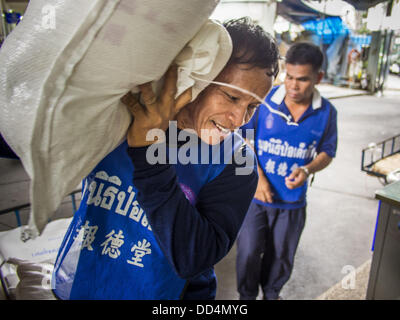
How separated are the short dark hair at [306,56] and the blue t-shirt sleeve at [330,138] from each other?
0.32 m

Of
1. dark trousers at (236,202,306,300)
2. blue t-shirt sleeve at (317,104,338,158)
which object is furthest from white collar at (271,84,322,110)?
dark trousers at (236,202,306,300)

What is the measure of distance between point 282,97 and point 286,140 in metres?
0.31

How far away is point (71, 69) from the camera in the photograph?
0.41 metres

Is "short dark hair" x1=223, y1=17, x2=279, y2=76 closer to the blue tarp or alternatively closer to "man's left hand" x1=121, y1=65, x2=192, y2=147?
"man's left hand" x1=121, y1=65, x2=192, y2=147

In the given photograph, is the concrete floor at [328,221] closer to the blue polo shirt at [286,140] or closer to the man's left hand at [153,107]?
the blue polo shirt at [286,140]

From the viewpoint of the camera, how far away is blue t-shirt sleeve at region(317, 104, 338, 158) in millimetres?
1953

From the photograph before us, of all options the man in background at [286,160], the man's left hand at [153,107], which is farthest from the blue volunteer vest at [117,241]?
the man in background at [286,160]

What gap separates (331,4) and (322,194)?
2643 mm

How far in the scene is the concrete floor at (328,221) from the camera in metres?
2.42

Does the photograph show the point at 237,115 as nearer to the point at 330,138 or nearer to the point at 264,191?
the point at 264,191

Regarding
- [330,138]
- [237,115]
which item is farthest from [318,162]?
[237,115]

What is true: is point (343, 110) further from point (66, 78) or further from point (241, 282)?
point (66, 78)

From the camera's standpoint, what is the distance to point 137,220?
694mm

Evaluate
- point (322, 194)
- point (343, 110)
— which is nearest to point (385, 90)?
point (343, 110)
